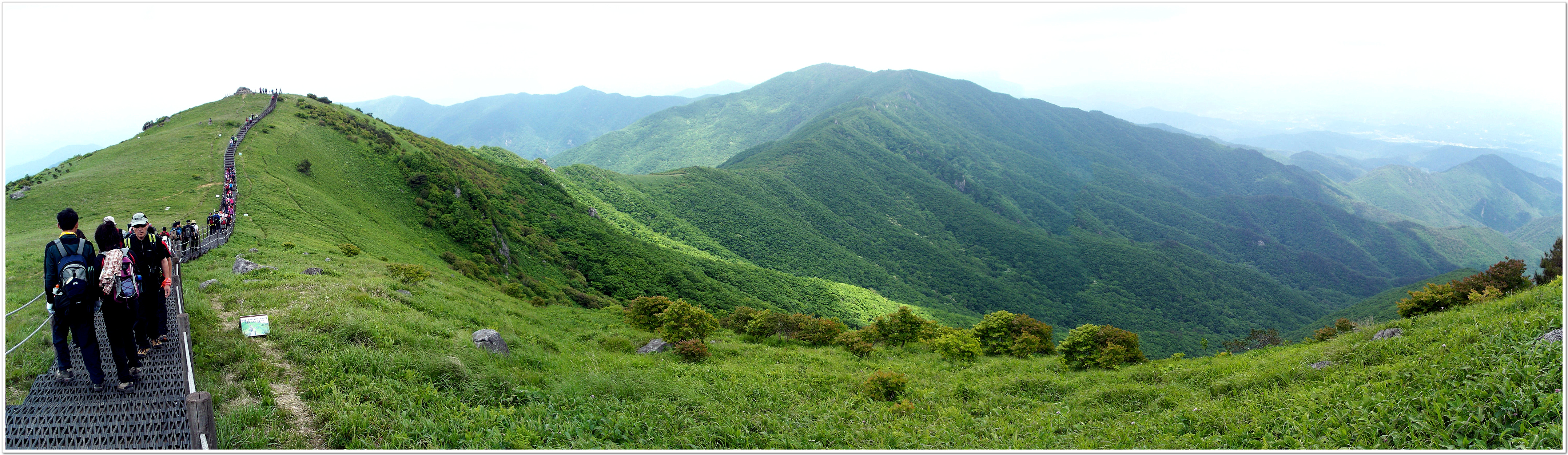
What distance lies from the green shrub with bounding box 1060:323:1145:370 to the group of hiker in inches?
899

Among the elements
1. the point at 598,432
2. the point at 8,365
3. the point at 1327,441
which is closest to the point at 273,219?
the point at 8,365

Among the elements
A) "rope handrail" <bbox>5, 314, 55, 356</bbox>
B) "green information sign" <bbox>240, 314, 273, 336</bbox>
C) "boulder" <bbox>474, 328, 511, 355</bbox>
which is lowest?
"boulder" <bbox>474, 328, 511, 355</bbox>

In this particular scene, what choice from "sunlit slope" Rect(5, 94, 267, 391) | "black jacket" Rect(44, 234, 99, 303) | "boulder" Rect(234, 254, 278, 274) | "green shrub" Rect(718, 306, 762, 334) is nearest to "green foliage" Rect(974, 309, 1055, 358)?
"green shrub" Rect(718, 306, 762, 334)

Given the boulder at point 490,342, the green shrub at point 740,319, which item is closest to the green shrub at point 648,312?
the green shrub at point 740,319

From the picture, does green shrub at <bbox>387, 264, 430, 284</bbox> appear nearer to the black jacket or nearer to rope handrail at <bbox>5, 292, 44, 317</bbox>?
rope handrail at <bbox>5, 292, 44, 317</bbox>

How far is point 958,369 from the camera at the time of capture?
747 inches

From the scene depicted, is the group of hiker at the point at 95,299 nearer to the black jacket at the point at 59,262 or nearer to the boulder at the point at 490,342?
the black jacket at the point at 59,262

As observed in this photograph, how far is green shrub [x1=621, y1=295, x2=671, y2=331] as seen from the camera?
2353cm

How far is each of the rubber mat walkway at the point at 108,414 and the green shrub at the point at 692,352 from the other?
37.7ft

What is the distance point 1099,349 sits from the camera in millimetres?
18781

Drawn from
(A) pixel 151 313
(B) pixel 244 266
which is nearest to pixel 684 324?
(A) pixel 151 313

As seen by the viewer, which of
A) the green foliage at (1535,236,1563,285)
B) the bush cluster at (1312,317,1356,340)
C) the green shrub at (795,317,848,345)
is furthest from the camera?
the green shrub at (795,317,848,345)

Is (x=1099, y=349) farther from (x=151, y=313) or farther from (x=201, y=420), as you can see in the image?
(x=151, y=313)

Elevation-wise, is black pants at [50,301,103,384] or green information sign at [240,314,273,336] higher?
black pants at [50,301,103,384]
